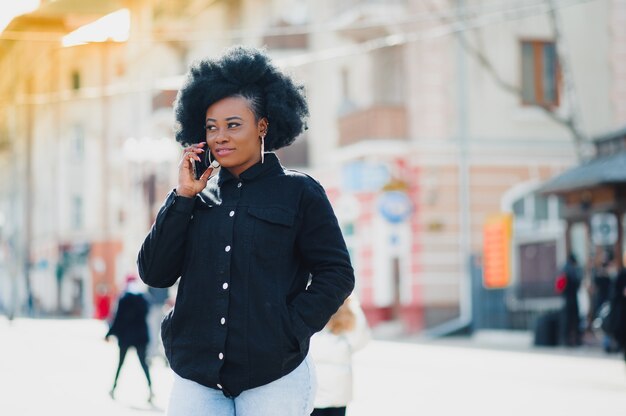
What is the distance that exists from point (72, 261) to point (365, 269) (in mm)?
33512

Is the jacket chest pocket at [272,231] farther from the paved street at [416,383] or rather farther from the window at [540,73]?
the window at [540,73]

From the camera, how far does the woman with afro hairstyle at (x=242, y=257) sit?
4500 millimetres

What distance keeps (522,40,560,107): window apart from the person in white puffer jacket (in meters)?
27.5

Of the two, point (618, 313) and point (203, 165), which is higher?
point (203, 165)

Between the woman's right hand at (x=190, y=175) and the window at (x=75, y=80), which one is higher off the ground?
the window at (x=75, y=80)

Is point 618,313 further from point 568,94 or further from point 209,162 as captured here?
point 568,94

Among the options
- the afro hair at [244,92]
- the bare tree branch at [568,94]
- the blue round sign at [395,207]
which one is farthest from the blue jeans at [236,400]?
the bare tree branch at [568,94]

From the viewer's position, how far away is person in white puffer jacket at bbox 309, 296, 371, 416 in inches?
326

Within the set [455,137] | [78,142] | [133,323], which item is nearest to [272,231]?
[133,323]

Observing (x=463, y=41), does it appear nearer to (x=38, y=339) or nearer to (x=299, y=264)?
(x=38, y=339)

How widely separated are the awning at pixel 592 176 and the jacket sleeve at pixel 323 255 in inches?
838

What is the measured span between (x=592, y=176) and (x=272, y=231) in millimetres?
22261

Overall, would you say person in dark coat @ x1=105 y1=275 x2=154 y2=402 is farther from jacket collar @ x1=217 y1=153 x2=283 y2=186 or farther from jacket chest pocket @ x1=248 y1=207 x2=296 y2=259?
jacket chest pocket @ x1=248 y1=207 x2=296 y2=259

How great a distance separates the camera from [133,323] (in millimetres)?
16000
